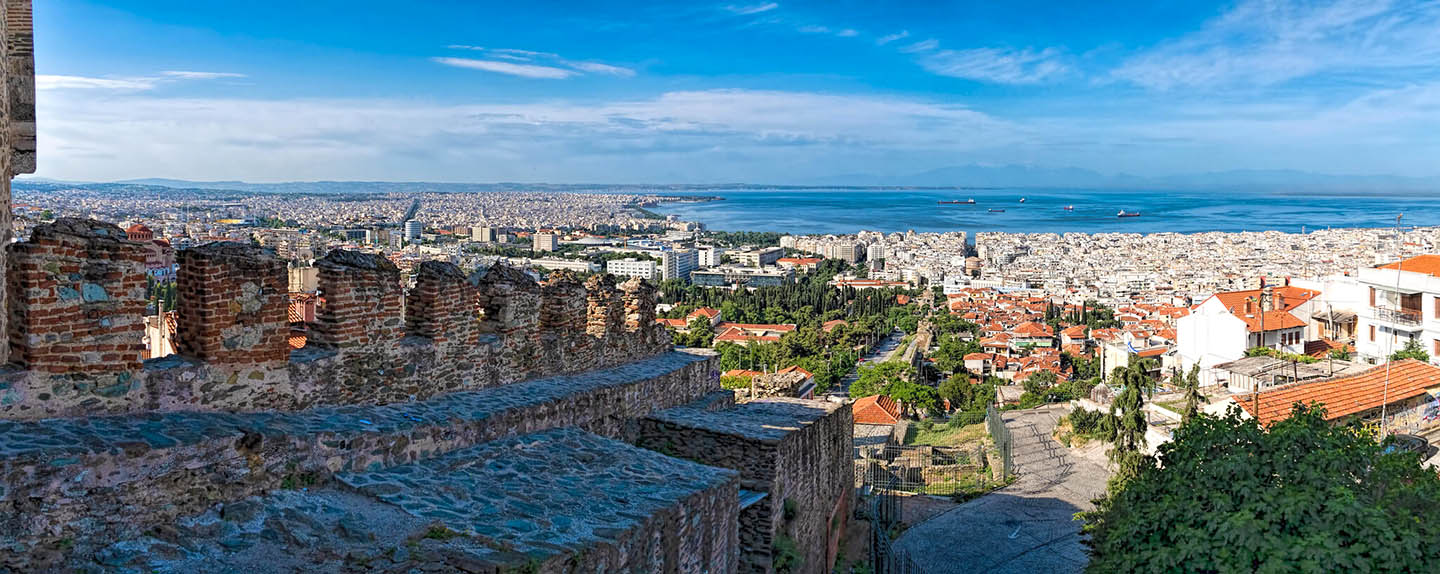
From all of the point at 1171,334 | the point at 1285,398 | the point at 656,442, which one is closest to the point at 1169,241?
the point at 1171,334

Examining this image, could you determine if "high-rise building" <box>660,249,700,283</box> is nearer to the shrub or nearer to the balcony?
the balcony

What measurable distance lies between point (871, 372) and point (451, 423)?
36497mm

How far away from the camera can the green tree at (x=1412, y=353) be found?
20.1 metres

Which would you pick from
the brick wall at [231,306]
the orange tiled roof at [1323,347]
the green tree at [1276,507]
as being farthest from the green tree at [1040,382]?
the brick wall at [231,306]

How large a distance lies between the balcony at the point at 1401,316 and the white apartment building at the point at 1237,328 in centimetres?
249

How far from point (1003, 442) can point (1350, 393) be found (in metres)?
6.18

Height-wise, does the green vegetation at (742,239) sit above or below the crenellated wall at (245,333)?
below

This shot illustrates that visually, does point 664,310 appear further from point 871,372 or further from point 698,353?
point 698,353

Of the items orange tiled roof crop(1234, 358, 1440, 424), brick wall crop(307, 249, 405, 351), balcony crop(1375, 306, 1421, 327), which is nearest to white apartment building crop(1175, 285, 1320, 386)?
balcony crop(1375, 306, 1421, 327)

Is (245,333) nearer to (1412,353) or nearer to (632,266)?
(1412,353)

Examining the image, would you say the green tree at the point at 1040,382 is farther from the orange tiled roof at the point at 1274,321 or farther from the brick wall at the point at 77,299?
the brick wall at the point at 77,299

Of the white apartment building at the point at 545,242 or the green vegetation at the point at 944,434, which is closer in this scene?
the green vegetation at the point at 944,434

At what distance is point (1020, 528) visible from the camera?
1365 cm

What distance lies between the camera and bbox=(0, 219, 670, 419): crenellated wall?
435 centimetres
